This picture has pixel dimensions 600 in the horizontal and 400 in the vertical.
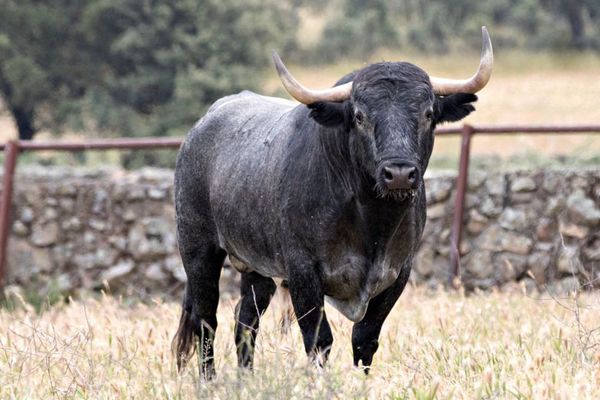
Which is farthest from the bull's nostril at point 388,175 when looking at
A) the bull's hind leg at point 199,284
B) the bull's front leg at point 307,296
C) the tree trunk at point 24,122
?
the tree trunk at point 24,122

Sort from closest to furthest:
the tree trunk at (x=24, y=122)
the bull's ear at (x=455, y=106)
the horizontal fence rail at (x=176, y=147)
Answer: the bull's ear at (x=455, y=106) → the horizontal fence rail at (x=176, y=147) → the tree trunk at (x=24, y=122)

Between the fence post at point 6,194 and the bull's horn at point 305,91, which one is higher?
the bull's horn at point 305,91

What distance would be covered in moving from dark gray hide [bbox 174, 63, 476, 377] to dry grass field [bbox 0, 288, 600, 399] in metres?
0.29

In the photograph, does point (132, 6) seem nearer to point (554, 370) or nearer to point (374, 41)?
point (374, 41)

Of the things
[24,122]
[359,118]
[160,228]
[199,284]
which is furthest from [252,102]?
[24,122]

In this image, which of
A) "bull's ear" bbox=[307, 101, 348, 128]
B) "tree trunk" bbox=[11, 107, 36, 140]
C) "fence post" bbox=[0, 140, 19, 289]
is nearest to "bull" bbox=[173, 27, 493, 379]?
"bull's ear" bbox=[307, 101, 348, 128]

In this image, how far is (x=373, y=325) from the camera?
19.1 ft

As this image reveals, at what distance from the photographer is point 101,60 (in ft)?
132

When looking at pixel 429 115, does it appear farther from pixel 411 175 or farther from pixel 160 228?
pixel 160 228

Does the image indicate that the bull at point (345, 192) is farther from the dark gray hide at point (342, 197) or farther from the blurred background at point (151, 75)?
the blurred background at point (151, 75)

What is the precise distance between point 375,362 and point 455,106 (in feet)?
4.62

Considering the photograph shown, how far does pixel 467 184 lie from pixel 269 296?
4703 mm

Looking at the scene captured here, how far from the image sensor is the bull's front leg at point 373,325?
5.83 m

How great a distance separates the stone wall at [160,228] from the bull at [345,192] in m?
5.28
